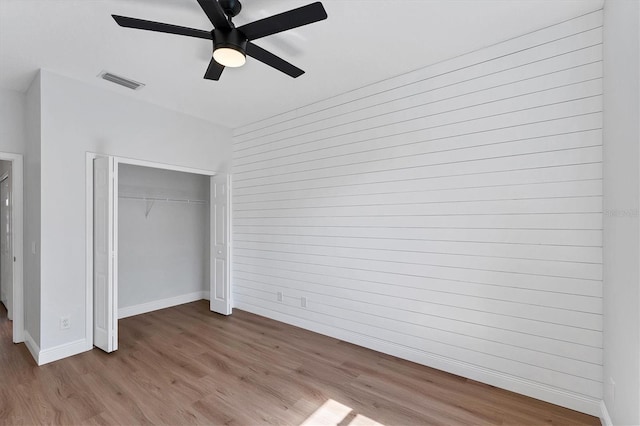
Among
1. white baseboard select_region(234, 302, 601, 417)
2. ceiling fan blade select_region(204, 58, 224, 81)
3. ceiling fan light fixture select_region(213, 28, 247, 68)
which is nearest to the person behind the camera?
ceiling fan light fixture select_region(213, 28, 247, 68)

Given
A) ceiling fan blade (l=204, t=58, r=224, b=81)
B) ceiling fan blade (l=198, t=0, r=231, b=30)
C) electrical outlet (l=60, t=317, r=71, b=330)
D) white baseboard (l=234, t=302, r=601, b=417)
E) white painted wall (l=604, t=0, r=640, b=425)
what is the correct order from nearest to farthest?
1. white painted wall (l=604, t=0, r=640, b=425)
2. ceiling fan blade (l=198, t=0, r=231, b=30)
3. white baseboard (l=234, t=302, r=601, b=417)
4. ceiling fan blade (l=204, t=58, r=224, b=81)
5. electrical outlet (l=60, t=317, r=71, b=330)

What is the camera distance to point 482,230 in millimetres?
2840

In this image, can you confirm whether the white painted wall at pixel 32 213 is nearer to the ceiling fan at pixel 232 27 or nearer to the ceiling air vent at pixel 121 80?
the ceiling air vent at pixel 121 80

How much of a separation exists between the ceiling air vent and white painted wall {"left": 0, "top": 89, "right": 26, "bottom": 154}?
1.23m

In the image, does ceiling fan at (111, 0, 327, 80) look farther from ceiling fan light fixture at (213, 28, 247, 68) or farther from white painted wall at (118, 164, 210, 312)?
white painted wall at (118, 164, 210, 312)

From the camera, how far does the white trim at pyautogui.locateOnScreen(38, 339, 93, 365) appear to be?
10.4 ft

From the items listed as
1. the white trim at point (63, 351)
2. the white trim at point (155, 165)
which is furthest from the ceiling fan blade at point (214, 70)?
the white trim at point (63, 351)

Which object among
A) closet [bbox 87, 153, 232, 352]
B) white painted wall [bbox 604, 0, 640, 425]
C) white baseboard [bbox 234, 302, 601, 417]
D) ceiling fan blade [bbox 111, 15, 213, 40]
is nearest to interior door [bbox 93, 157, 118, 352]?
closet [bbox 87, 153, 232, 352]

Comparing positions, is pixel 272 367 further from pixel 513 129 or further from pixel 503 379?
pixel 513 129

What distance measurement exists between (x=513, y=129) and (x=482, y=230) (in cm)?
91

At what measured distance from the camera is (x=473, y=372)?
2863mm

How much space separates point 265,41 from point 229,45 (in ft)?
2.58

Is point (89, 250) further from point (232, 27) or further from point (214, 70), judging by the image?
point (232, 27)

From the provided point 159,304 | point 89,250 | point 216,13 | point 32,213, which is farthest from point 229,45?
point 159,304
